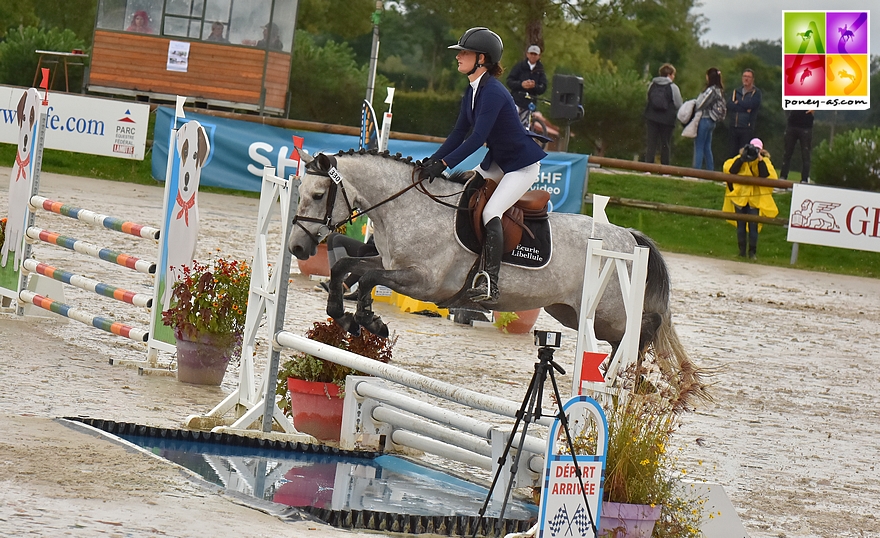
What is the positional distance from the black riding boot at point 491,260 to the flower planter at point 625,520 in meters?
1.83

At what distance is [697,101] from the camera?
17.6 meters

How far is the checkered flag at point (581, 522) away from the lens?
405 cm

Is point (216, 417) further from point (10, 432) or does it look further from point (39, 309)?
point (39, 309)

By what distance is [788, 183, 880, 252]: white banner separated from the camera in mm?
16094

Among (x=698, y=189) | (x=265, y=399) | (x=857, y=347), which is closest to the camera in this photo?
(x=265, y=399)

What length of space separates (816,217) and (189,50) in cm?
1163

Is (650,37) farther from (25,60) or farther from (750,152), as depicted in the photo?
(750,152)

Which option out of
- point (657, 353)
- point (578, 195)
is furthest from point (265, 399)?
point (578, 195)

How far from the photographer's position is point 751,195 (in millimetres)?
17469

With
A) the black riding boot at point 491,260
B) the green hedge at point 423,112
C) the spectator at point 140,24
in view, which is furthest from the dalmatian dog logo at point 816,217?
the green hedge at point 423,112

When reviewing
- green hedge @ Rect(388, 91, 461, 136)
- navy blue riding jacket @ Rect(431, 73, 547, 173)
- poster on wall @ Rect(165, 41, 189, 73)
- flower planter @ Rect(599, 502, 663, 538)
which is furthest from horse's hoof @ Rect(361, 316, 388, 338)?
green hedge @ Rect(388, 91, 461, 136)

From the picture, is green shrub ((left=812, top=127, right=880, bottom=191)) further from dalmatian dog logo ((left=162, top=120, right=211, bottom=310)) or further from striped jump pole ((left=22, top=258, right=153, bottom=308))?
dalmatian dog logo ((left=162, top=120, right=211, bottom=310))

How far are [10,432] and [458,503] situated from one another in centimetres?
187

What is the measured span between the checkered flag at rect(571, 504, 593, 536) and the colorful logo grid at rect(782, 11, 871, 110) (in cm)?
1383
